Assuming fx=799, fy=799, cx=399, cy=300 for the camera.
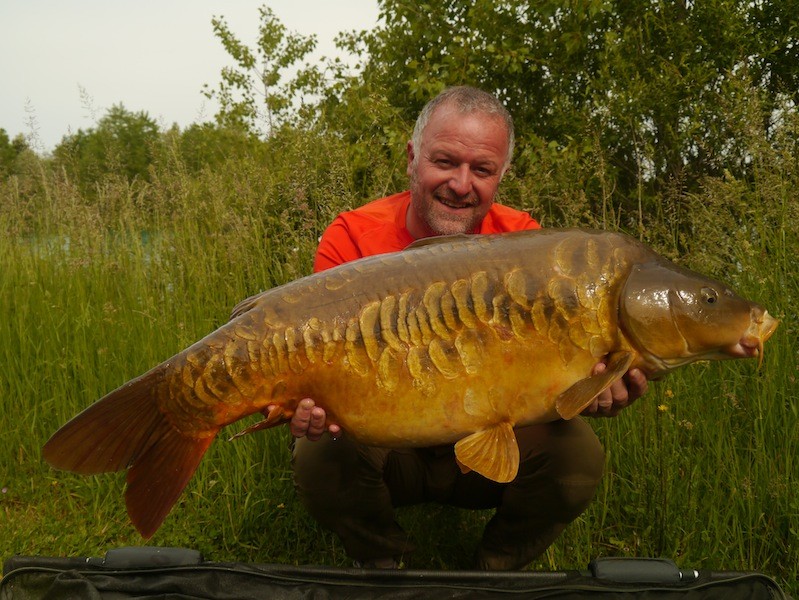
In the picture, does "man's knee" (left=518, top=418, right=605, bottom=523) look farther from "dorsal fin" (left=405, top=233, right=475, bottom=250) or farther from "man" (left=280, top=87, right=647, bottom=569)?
"dorsal fin" (left=405, top=233, right=475, bottom=250)

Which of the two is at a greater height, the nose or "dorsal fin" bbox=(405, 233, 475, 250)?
the nose

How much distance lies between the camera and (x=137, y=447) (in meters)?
1.46

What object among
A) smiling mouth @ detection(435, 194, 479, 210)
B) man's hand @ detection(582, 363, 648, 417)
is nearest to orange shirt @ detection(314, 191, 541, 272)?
smiling mouth @ detection(435, 194, 479, 210)

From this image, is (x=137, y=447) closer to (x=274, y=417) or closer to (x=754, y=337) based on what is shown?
(x=274, y=417)

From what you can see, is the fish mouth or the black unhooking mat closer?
the fish mouth

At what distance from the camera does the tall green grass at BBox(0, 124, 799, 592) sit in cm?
196

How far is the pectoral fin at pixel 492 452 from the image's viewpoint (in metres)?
1.40

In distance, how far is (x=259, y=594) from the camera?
163 centimetres

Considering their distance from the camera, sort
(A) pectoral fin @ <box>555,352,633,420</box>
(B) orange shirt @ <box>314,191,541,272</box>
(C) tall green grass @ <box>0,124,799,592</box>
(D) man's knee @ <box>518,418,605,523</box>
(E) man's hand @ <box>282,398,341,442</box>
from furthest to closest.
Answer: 1. (B) orange shirt @ <box>314,191,541,272</box>
2. (C) tall green grass @ <box>0,124,799,592</box>
3. (D) man's knee @ <box>518,418,605,523</box>
4. (E) man's hand @ <box>282,398,341,442</box>
5. (A) pectoral fin @ <box>555,352,633,420</box>

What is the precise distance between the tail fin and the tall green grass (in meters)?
0.75

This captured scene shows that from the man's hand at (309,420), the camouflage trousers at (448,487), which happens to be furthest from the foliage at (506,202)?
the man's hand at (309,420)

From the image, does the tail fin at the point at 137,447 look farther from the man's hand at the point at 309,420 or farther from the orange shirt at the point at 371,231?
the orange shirt at the point at 371,231

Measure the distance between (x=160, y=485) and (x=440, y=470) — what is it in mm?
687

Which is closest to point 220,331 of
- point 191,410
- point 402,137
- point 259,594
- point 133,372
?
point 191,410
